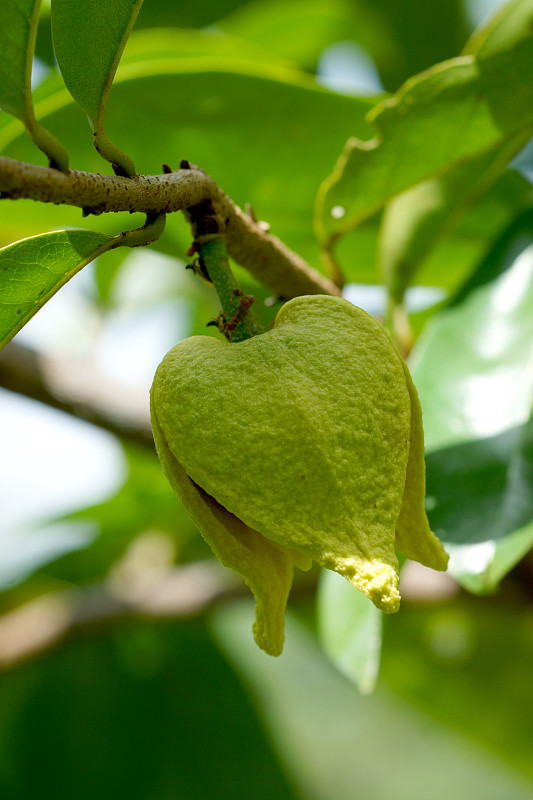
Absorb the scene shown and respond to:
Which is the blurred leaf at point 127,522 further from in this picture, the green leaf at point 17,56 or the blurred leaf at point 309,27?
the green leaf at point 17,56

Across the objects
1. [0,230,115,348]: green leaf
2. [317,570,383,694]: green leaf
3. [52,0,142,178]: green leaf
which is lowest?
[317,570,383,694]: green leaf

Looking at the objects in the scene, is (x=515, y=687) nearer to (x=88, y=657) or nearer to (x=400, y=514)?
(x=88, y=657)

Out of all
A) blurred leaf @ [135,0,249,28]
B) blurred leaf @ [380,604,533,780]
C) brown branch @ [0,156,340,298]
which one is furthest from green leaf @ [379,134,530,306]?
blurred leaf @ [135,0,249,28]

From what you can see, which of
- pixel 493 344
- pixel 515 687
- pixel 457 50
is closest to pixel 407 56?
pixel 457 50

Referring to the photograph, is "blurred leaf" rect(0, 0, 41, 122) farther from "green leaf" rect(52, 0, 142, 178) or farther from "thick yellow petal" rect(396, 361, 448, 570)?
"thick yellow petal" rect(396, 361, 448, 570)

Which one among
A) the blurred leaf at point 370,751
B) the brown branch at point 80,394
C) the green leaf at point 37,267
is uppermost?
the green leaf at point 37,267

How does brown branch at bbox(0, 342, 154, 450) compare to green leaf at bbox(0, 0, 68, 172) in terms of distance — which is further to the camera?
brown branch at bbox(0, 342, 154, 450)

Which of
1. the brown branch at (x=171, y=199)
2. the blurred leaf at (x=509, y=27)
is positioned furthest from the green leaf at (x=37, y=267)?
the blurred leaf at (x=509, y=27)
